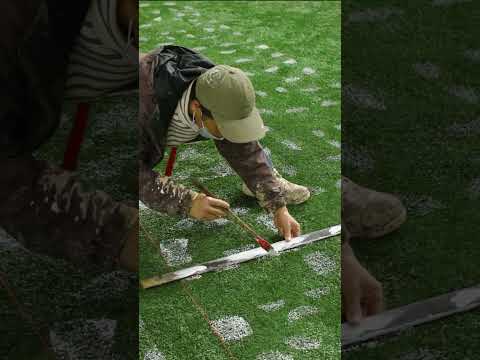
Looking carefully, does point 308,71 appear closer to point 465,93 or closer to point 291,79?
point 291,79

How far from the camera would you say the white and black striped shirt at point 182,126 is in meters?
1.56

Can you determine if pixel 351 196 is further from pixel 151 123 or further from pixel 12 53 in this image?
pixel 151 123

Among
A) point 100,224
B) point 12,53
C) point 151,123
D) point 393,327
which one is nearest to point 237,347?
point 393,327

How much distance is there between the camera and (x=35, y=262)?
84 centimetres

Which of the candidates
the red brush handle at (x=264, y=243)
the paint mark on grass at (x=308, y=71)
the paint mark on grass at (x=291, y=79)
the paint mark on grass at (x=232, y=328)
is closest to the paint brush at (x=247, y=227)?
the red brush handle at (x=264, y=243)

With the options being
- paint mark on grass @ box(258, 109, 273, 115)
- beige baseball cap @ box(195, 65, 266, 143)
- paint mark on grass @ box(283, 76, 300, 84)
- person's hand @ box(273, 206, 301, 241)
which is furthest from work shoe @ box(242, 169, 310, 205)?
paint mark on grass @ box(283, 76, 300, 84)

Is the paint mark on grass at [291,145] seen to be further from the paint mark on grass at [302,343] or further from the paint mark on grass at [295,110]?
the paint mark on grass at [302,343]

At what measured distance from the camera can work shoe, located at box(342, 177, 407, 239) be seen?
33.9 inches

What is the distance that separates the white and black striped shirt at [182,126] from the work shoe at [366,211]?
0.71 m

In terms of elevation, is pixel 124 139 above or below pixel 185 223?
above

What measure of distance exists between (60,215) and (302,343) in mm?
573

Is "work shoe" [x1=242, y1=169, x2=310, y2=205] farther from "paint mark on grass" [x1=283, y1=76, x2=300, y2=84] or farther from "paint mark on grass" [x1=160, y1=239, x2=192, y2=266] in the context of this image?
"paint mark on grass" [x1=283, y1=76, x2=300, y2=84]

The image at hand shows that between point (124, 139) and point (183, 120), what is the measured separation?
85 centimetres

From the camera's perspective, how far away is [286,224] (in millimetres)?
1587
